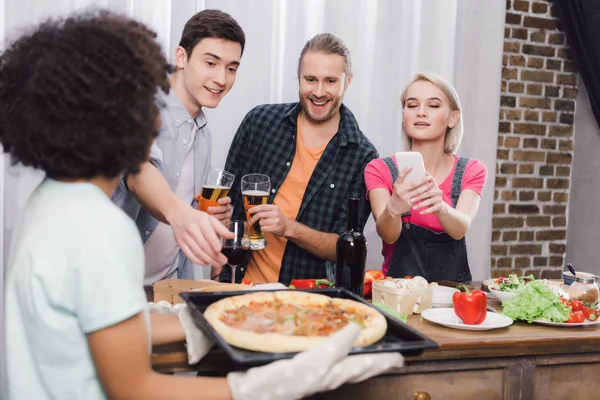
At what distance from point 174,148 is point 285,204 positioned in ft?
2.01

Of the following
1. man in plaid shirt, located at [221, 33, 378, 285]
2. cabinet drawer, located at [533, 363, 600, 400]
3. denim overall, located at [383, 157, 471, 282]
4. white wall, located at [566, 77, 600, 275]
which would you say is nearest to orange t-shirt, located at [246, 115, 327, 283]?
man in plaid shirt, located at [221, 33, 378, 285]

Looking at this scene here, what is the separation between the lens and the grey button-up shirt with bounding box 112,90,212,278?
2283 millimetres

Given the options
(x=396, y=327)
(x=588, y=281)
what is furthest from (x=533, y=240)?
(x=396, y=327)

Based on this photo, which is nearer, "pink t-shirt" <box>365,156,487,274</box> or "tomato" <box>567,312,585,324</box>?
"tomato" <box>567,312,585,324</box>

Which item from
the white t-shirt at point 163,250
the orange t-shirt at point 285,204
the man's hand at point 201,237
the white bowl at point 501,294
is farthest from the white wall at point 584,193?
the man's hand at point 201,237

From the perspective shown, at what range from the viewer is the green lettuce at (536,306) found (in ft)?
5.86

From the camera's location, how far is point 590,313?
6.00ft

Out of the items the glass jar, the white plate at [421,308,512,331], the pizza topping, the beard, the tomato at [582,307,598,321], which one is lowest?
the white plate at [421,308,512,331]

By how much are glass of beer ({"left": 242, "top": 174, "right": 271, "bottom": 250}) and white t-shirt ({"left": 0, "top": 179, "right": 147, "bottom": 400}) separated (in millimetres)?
838

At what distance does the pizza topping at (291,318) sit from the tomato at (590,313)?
2.75 ft

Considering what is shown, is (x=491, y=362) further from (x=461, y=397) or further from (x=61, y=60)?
(x=61, y=60)

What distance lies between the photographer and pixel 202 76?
8.00ft

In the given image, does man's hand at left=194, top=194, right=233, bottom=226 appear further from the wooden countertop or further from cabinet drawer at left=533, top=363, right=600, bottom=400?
cabinet drawer at left=533, top=363, right=600, bottom=400

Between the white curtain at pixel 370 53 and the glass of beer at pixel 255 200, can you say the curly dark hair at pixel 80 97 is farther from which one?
the white curtain at pixel 370 53
